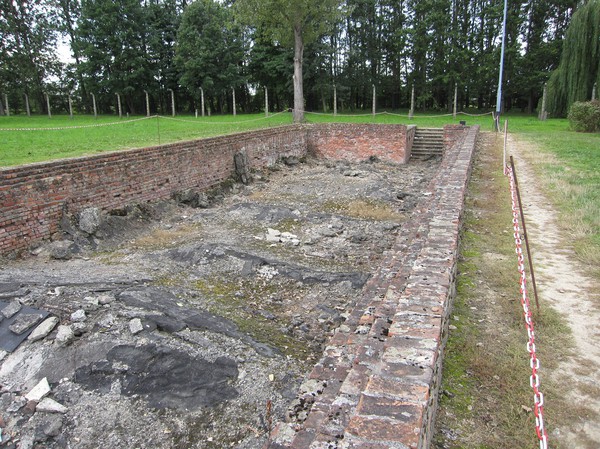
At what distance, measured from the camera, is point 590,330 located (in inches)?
153

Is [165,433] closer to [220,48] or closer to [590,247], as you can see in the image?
[590,247]

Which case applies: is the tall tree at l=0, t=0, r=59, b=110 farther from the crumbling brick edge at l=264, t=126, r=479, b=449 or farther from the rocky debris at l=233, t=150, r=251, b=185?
the crumbling brick edge at l=264, t=126, r=479, b=449

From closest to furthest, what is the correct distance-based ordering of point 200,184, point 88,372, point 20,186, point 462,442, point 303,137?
point 462,442 < point 88,372 < point 20,186 < point 200,184 < point 303,137

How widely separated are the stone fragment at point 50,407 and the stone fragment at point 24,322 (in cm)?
104

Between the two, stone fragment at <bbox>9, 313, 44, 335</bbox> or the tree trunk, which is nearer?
stone fragment at <bbox>9, 313, 44, 335</bbox>

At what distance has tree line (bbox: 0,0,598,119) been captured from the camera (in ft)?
110

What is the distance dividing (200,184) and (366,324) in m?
9.46

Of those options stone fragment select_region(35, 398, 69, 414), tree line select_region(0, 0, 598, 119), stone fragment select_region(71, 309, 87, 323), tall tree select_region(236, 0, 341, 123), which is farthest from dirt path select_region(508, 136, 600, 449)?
tree line select_region(0, 0, 598, 119)

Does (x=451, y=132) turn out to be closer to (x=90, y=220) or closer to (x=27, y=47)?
(x=90, y=220)

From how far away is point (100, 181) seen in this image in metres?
9.17

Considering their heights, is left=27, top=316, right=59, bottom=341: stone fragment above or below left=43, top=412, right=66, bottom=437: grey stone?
above

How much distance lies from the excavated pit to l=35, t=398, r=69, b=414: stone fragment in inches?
2.1

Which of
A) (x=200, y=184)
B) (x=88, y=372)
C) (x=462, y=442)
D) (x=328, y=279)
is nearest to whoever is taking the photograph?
(x=462, y=442)

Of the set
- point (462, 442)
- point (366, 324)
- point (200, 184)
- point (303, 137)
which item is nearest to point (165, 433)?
point (366, 324)
